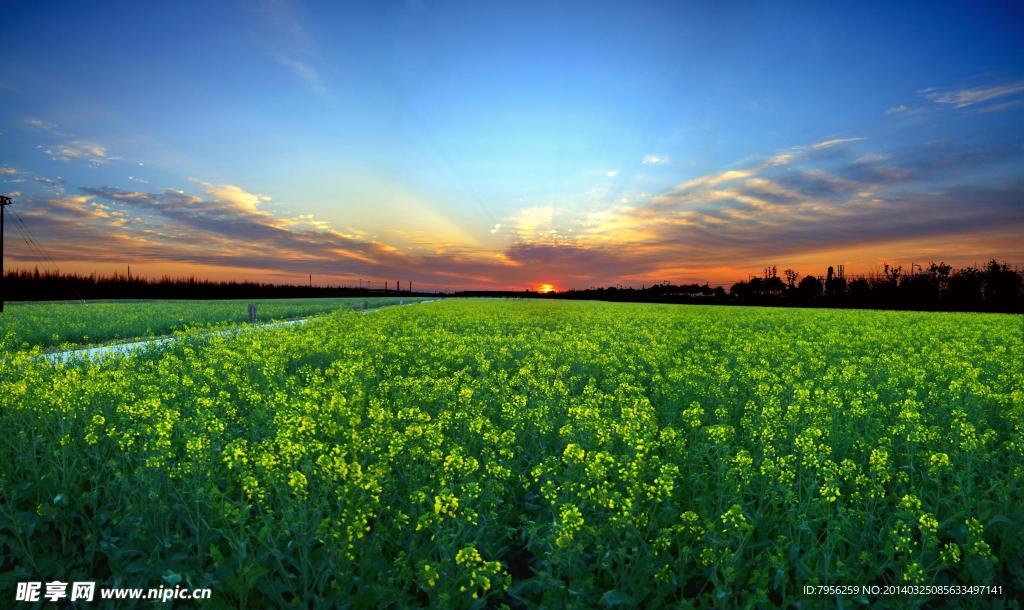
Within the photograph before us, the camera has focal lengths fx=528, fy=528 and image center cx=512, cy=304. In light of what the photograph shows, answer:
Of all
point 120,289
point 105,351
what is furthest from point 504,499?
point 120,289

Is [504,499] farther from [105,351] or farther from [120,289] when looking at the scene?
[120,289]

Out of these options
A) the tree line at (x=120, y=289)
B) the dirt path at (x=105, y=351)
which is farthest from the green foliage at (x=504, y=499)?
the tree line at (x=120, y=289)

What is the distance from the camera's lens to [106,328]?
1004 inches

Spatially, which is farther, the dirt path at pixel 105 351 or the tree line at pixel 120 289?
the tree line at pixel 120 289

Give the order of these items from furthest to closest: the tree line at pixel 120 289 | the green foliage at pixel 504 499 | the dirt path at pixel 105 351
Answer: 1. the tree line at pixel 120 289
2. the dirt path at pixel 105 351
3. the green foliage at pixel 504 499

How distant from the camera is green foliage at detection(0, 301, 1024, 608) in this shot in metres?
4.28

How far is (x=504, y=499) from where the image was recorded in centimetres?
592

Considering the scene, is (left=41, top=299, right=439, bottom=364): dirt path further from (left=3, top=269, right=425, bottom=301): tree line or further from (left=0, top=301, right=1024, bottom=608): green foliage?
(left=3, top=269, right=425, bottom=301): tree line

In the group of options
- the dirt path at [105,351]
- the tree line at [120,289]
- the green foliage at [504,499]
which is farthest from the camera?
the tree line at [120,289]

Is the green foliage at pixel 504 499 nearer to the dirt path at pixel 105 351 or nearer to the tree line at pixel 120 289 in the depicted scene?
the dirt path at pixel 105 351

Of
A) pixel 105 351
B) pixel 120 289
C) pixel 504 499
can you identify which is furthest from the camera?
pixel 120 289

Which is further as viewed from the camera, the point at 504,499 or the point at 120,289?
the point at 120,289

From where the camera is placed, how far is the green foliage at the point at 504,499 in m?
4.28

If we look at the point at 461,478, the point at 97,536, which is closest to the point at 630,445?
the point at 461,478
